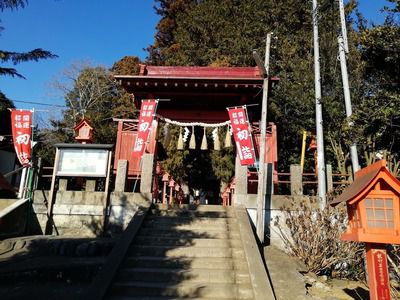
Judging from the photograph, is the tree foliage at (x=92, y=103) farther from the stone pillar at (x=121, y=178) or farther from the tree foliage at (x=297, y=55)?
the stone pillar at (x=121, y=178)

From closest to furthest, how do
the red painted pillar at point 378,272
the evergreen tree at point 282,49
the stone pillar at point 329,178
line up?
the red painted pillar at point 378,272 → the stone pillar at point 329,178 → the evergreen tree at point 282,49

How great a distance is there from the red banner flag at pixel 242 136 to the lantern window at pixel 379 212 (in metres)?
5.51

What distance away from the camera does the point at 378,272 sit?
4.52 m

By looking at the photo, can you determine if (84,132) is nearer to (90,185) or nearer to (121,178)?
(90,185)

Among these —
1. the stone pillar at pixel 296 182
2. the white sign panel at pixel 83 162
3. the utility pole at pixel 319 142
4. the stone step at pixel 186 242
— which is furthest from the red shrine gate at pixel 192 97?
the stone step at pixel 186 242

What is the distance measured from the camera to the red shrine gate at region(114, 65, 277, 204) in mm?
11734

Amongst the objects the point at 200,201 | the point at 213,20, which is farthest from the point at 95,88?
the point at 200,201

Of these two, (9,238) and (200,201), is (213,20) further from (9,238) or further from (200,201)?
(9,238)

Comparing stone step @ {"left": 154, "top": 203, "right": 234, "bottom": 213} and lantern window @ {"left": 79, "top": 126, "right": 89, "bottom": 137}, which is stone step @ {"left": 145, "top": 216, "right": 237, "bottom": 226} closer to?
stone step @ {"left": 154, "top": 203, "right": 234, "bottom": 213}

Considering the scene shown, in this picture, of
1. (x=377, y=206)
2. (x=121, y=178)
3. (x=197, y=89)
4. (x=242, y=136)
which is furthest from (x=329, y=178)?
(x=121, y=178)

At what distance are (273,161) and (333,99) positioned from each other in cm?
410

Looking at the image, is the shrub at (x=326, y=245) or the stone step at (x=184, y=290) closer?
the stone step at (x=184, y=290)

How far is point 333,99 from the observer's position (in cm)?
1371

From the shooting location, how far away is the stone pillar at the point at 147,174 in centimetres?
1026
